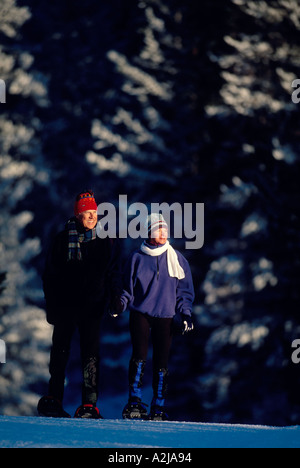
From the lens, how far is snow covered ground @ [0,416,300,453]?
11.6ft

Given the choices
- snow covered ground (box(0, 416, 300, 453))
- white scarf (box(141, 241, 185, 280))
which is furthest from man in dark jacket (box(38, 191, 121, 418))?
snow covered ground (box(0, 416, 300, 453))

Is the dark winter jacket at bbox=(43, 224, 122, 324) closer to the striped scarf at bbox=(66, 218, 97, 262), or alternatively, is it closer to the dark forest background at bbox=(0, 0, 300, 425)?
the striped scarf at bbox=(66, 218, 97, 262)

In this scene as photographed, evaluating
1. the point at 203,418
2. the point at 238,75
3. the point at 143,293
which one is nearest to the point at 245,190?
the point at 238,75

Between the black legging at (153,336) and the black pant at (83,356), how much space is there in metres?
0.29

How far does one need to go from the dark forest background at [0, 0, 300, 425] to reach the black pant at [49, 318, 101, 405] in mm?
966

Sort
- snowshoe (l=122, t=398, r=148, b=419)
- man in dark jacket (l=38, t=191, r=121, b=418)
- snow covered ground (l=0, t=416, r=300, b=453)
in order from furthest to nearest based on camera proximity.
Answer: man in dark jacket (l=38, t=191, r=121, b=418) → snowshoe (l=122, t=398, r=148, b=419) → snow covered ground (l=0, t=416, r=300, b=453)

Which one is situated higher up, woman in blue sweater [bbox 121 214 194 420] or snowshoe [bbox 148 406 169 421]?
woman in blue sweater [bbox 121 214 194 420]

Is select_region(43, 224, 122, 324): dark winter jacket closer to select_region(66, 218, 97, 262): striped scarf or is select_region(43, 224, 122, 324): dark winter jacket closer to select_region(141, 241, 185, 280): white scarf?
select_region(66, 218, 97, 262): striped scarf

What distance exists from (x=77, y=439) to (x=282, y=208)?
3.25 meters

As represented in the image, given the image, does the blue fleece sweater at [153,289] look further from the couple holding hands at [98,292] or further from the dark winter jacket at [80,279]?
the dark winter jacket at [80,279]
